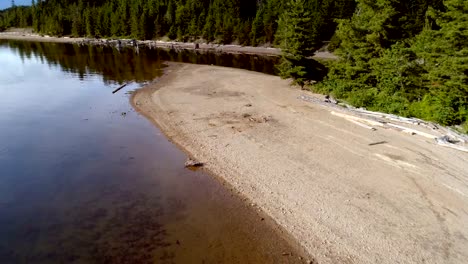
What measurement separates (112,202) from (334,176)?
11.5 metres

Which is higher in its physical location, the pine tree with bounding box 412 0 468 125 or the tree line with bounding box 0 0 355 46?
the tree line with bounding box 0 0 355 46

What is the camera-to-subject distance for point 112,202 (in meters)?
18.3

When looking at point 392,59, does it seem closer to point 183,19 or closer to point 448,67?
point 448,67

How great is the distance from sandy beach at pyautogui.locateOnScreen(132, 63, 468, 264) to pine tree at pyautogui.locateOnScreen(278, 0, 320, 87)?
771cm

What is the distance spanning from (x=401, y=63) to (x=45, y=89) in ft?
131

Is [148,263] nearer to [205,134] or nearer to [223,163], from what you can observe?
[223,163]

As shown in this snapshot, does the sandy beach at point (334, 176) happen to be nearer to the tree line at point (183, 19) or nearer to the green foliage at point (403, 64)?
the green foliage at point (403, 64)

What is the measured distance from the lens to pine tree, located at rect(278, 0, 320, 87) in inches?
1519

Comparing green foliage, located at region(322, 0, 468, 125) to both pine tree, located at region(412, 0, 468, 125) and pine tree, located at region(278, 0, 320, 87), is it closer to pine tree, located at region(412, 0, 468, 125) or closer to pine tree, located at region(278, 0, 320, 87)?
pine tree, located at region(412, 0, 468, 125)

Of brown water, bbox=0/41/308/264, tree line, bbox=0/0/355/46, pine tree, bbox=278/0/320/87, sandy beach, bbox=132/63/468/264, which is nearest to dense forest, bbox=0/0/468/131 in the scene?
pine tree, bbox=278/0/320/87

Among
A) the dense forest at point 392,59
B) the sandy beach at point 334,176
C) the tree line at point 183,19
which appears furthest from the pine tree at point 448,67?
the tree line at point 183,19

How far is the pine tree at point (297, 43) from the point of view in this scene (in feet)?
127

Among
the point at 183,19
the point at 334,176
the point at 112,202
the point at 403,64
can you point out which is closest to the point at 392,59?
the point at 403,64

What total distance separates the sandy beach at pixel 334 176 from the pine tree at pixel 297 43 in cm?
771
